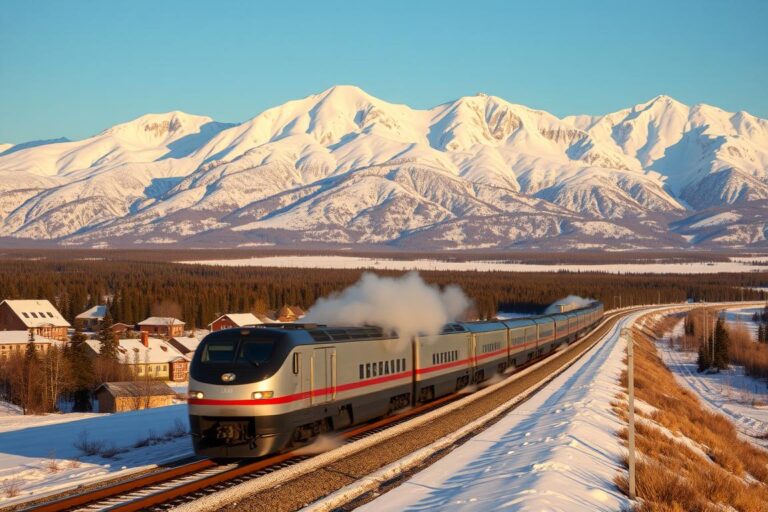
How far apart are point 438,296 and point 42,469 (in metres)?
19.9

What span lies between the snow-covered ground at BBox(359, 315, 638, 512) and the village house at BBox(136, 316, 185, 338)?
117m

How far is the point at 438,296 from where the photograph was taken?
38.2 m

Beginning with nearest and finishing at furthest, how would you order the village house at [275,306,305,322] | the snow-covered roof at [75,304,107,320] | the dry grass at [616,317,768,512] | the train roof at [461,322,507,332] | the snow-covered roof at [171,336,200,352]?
the dry grass at [616,317,768,512]
the train roof at [461,322,507,332]
the snow-covered roof at [171,336,200,352]
the village house at [275,306,305,322]
the snow-covered roof at [75,304,107,320]

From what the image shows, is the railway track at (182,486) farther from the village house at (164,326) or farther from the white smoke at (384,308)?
the village house at (164,326)

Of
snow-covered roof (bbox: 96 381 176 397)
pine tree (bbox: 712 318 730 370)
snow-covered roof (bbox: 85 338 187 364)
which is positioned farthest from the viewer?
snow-covered roof (bbox: 85 338 187 364)

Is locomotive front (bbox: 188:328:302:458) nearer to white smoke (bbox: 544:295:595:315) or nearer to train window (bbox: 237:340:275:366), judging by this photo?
train window (bbox: 237:340:275:366)

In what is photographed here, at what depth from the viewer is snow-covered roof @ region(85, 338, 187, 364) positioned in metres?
102

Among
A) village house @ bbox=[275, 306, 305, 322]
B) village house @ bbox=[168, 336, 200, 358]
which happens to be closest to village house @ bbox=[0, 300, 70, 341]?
village house @ bbox=[168, 336, 200, 358]

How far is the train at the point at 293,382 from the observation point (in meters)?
21.9

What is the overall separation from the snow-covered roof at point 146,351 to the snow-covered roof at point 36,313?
35.4 metres

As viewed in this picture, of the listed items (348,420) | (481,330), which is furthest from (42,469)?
(481,330)

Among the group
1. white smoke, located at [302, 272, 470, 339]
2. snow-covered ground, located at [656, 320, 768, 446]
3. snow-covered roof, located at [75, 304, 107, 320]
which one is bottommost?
snow-covered ground, located at [656, 320, 768, 446]

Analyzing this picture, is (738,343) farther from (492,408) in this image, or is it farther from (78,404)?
(492,408)

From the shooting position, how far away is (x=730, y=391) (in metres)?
79.9
